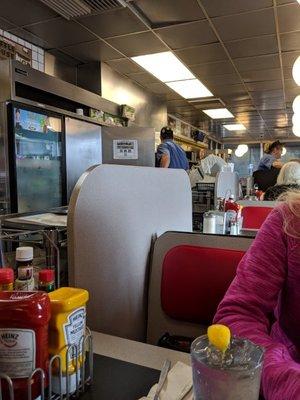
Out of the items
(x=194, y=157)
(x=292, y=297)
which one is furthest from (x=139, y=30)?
(x=194, y=157)

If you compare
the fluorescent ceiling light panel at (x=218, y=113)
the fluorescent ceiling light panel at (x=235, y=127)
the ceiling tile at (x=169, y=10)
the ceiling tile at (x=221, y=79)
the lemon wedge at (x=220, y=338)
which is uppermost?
the ceiling tile at (x=169, y=10)

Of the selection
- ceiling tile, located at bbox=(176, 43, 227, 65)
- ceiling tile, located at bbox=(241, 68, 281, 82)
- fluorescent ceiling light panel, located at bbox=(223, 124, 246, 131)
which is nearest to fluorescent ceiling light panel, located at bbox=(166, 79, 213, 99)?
ceiling tile, located at bbox=(241, 68, 281, 82)

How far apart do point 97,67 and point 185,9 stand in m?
1.92

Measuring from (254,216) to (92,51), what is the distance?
3.06m

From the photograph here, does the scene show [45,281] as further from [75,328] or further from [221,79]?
[221,79]

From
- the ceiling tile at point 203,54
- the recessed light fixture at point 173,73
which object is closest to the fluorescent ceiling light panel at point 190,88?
the recessed light fixture at point 173,73

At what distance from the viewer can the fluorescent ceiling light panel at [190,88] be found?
19.7ft

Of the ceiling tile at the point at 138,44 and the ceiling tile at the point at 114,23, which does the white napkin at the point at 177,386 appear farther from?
the ceiling tile at the point at 138,44

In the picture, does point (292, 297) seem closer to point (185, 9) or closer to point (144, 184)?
point (144, 184)

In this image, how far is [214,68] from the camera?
5270 mm

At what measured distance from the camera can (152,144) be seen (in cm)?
452

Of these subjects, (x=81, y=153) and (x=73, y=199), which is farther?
(x=81, y=153)

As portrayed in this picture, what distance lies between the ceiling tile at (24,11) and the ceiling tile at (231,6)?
5.13ft

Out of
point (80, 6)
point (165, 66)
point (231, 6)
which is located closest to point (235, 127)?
point (165, 66)
